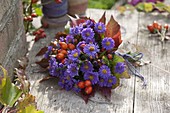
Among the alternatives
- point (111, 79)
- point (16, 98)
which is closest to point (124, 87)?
point (111, 79)

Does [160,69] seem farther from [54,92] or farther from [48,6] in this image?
[48,6]

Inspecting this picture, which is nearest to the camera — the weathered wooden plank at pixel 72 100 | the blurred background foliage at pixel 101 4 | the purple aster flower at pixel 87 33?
the weathered wooden plank at pixel 72 100

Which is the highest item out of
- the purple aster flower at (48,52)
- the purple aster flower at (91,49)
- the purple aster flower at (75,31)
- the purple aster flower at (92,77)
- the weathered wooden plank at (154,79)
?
the purple aster flower at (75,31)

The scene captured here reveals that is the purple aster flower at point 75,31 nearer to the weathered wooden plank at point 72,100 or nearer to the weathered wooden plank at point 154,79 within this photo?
the weathered wooden plank at point 72,100

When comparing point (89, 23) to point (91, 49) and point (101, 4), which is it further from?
point (101, 4)

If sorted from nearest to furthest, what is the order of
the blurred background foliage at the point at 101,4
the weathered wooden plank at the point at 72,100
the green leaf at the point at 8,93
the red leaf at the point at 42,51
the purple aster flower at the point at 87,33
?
the green leaf at the point at 8,93 < the weathered wooden plank at the point at 72,100 < the purple aster flower at the point at 87,33 < the red leaf at the point at 42,51 < the blurred background foliage at the point at 101,4

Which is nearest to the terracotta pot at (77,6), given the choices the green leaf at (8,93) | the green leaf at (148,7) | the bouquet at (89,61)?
the green leaf at (148,7)
